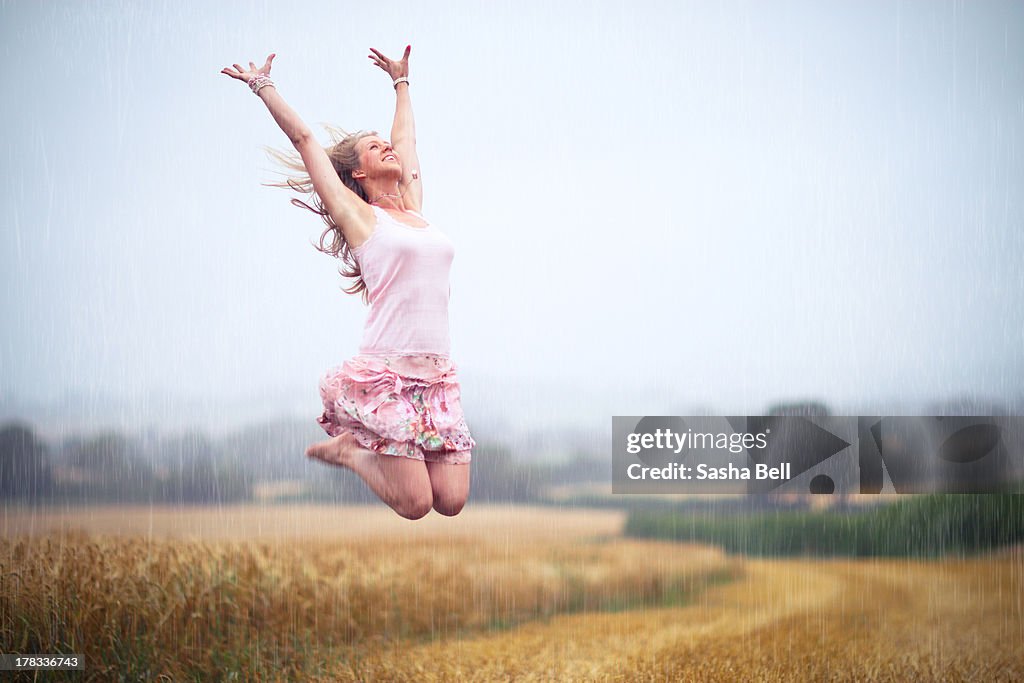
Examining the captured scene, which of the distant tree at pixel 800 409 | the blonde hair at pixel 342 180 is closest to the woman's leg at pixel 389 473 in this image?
the blonde hair at pixel 342 180

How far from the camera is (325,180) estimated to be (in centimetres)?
338

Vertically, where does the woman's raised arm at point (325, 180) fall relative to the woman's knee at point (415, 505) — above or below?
above

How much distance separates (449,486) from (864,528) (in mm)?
1798

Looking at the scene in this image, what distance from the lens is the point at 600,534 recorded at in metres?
3.89

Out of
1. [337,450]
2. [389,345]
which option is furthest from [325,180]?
[337,450]

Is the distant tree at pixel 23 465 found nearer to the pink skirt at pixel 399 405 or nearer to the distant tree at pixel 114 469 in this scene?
the distant tree at pixel 114 469

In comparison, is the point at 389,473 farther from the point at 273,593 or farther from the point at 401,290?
the point at 273,593

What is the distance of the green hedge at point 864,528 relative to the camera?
392 cm

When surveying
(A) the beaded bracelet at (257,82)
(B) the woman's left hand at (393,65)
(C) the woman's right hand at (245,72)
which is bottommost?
(A) the beaded bracelet at (257,82)

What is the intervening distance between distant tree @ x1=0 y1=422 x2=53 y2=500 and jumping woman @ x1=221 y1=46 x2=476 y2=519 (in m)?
1.21

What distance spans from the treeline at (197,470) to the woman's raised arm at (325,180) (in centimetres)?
89

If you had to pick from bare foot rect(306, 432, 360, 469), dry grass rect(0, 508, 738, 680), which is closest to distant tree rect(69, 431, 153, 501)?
dry grass rect(0, 508, 738, 680)

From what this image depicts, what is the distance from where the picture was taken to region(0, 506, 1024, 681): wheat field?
3705mm

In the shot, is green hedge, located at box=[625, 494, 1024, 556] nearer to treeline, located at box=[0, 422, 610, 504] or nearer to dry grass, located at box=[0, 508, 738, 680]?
dry grass, located at box=[0, 508, 738, 680]
